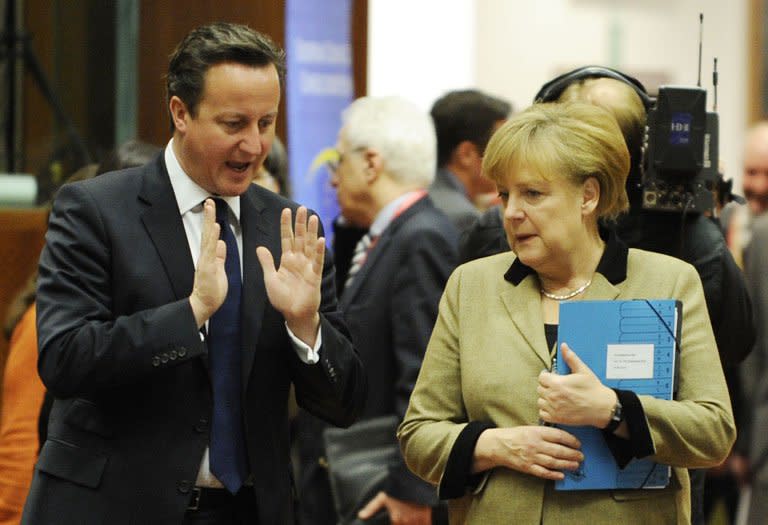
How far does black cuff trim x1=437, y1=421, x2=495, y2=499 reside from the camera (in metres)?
2.79

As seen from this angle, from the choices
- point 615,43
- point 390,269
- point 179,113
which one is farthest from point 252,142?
point 615,43

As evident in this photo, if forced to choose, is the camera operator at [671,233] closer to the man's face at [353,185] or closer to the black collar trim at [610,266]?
the black collar trim at [610,266]

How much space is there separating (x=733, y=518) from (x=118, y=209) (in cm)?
462

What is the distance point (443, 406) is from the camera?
2.89m

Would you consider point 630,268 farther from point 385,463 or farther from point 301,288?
point 385,463

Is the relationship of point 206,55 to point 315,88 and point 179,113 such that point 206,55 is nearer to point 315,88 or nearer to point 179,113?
point 179,113

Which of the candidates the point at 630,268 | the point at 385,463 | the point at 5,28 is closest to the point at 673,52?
the point at 5,28

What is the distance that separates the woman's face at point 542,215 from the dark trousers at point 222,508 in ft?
2.52

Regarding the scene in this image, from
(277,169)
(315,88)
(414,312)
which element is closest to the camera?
(414,312)

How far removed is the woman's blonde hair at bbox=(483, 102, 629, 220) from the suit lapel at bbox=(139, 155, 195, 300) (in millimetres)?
661

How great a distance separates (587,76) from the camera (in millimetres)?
3367

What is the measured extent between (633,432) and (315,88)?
3673 mm

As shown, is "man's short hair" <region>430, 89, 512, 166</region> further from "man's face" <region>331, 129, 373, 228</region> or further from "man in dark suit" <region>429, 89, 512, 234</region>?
"man's face" <region>331, 129, 373, 228</region>

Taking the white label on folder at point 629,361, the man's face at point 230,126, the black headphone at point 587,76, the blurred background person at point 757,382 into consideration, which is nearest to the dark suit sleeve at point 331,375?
the man's face at point 230,126
